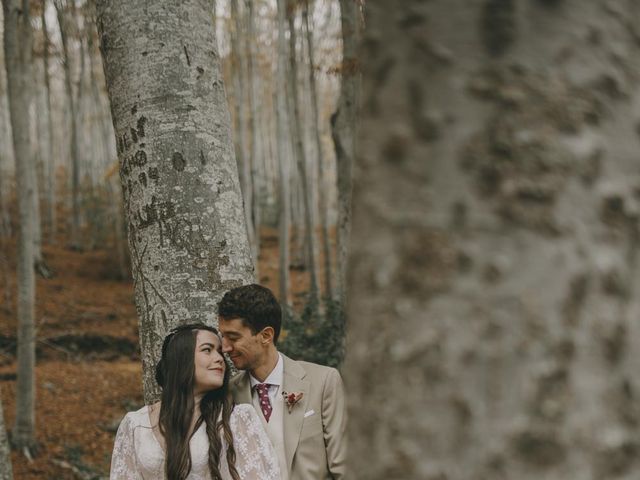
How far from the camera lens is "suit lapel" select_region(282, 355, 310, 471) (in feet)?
9.09

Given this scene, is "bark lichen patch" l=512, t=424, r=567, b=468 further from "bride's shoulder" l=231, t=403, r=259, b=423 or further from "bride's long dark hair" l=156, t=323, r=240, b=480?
"bride's shoulder" l=231, t=403, r=259, b=423

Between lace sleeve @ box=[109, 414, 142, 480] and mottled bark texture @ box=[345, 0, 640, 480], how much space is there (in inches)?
91.2

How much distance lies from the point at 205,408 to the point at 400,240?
230cm

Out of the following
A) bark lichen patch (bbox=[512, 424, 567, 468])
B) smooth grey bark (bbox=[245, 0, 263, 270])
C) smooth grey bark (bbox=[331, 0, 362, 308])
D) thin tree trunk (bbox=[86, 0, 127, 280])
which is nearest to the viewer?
bark lichen patch (bbox=[512, 424, 567, 468])

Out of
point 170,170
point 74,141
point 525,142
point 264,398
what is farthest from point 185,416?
point 74,141

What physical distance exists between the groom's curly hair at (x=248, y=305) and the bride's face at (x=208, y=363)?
133 millimetres

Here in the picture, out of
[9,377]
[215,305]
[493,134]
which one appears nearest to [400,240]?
[493,134]

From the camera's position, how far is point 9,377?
11.8 meters

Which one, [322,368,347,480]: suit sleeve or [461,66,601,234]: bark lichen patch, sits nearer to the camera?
[461,66,601,234]: bark lichen patch

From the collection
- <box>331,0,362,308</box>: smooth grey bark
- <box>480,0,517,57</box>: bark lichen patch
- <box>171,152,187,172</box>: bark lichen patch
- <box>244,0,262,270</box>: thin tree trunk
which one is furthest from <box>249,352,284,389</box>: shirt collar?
<box>244,0,262,270</box>: thin tree trunk

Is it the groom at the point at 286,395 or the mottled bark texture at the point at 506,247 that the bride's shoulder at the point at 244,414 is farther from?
the mottled bark texture at the point at 506,247

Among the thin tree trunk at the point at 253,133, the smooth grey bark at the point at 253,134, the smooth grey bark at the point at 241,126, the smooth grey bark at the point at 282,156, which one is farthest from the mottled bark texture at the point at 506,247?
the smooth grey bark at the point at 282,156

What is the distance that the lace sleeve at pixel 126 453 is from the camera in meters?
2.80

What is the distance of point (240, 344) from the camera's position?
274 cm
